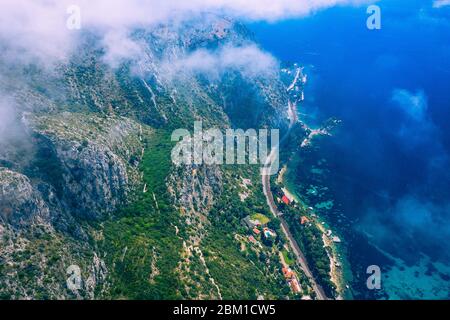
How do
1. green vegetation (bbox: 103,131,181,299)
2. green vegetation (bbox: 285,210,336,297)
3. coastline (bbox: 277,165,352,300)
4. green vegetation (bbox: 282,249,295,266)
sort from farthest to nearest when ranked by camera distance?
green vegetation (bbox: 282,249,295,266), coastline (bbox: 277,165,352,300), green vegetation (bbox: 285,210,336,297), green vegetation (bbox: 103,131,181,299)

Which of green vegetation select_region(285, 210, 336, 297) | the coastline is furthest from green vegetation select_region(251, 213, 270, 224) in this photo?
the coastline

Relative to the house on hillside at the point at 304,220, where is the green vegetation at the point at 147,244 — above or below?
above

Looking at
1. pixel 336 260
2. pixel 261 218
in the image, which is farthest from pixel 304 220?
pixel 336 260

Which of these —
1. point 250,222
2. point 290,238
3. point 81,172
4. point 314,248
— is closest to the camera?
point 81,172

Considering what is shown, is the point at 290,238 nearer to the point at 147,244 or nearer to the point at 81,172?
the point at 147,244

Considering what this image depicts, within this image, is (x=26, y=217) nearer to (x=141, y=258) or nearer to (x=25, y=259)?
(x=25, y=259)

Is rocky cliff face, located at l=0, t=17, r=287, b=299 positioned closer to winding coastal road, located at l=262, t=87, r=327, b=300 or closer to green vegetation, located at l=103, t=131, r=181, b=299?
green vegetation, located at l=103, t=131, r=181, b=299

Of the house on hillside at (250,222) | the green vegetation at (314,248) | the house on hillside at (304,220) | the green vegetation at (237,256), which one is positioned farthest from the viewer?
the house on hillside at (304,220)

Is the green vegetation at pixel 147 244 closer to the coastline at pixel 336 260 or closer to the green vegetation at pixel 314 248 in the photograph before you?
the green vegetation at pixel 314 248

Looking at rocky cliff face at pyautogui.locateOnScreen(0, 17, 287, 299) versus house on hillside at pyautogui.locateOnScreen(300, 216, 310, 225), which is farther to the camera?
house on hillside at pyautogui.locateOnScreen(300, 216, 310, 225)

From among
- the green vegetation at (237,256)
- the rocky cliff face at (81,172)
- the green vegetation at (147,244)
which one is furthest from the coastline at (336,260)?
the green vegetation at (147,244)

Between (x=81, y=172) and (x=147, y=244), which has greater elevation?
(x=81, y=172)

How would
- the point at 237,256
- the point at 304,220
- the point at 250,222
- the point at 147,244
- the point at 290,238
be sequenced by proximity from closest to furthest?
1. the point at 147,244
2. the point at 237,256
3. the point at 250,222
4. the point at 290,238
5. the point at 304,220

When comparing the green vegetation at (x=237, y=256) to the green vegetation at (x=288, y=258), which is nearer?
the green vegetation at (x=237, y=256)
